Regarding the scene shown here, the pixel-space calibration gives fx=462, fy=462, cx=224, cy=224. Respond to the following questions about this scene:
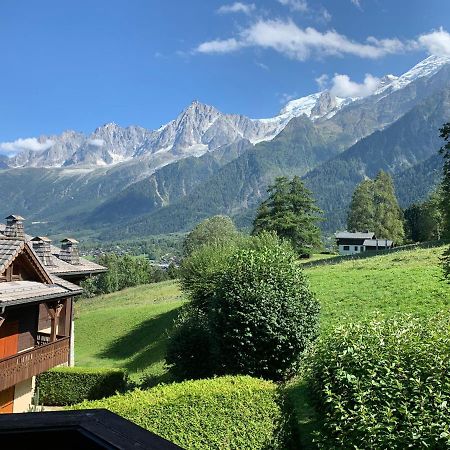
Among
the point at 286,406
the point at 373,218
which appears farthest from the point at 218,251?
the point at 373,218

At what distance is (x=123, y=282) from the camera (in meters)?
114

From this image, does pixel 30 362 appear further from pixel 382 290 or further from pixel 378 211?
pixel 378 211

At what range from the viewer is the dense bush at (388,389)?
7.78 m

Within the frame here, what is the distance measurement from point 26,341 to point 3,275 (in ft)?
16.5

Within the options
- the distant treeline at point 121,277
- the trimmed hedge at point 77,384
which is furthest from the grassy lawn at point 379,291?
the distant treeline at point 121,277

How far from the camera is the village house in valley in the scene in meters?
18.5

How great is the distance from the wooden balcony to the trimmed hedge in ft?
3.73

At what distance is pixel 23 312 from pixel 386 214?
7535 centimetres

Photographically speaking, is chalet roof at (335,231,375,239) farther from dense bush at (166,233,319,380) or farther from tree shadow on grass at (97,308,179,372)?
dense bush at (166,233,319,380)

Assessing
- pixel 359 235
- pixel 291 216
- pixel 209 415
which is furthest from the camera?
pixel 359 235

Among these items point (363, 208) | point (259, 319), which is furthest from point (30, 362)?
point (363, 208)

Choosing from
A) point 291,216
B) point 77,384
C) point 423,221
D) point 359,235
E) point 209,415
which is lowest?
point 77,384

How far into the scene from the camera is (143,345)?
120ft

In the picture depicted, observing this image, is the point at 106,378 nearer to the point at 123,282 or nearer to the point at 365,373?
the point at 365,373
